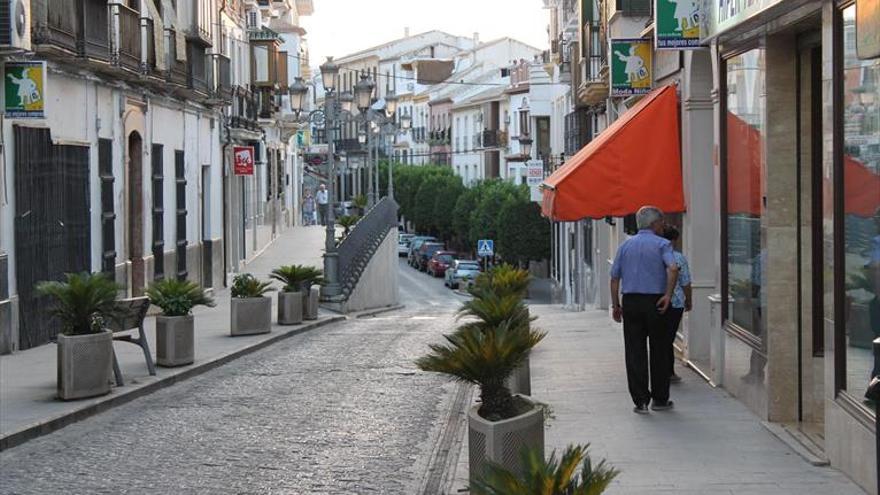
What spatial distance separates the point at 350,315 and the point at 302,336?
24.4 ft

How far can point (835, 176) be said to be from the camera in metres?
8.68

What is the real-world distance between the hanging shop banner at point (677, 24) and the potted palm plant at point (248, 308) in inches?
377

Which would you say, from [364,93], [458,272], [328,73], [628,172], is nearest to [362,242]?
[364,93]

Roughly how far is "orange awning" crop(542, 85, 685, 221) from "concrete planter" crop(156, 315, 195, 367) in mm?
4327

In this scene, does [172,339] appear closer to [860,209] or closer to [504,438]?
[504,438]

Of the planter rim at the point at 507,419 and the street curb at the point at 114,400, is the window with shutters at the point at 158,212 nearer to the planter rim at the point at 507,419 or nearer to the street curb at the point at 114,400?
the street curb at the point at 114,400

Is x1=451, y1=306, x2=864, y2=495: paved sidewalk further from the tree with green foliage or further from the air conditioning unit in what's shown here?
the tree with green foliage

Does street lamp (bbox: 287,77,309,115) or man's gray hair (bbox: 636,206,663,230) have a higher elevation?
street lamp (bbox: 287,77,309,115)

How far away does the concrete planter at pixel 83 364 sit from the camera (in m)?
13.3

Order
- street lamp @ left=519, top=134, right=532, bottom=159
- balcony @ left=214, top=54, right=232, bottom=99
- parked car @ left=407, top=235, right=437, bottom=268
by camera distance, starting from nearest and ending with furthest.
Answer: balcony @ left=214, top=54, right=232, bottom=99 < street lamp @ left=519, top=134, right=532, bottom=159 < parked car @ left=407, top=235, right=437, bottom=268

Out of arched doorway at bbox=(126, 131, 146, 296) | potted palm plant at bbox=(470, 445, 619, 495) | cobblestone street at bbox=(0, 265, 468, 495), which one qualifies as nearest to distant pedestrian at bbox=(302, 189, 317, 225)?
arched doorway at bbox=(126, 131, 146, 296)

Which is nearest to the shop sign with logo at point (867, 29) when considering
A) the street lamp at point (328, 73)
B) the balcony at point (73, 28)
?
the balcony at point (73, 28)

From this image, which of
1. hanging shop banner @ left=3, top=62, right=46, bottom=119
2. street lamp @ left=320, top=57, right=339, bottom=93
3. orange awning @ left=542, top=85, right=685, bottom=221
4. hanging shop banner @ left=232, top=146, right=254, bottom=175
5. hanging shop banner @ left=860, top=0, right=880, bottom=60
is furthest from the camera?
hanging shop banner @ left=232, top=146, right=254, bottom=175

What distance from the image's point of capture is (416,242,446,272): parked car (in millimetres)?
72875
